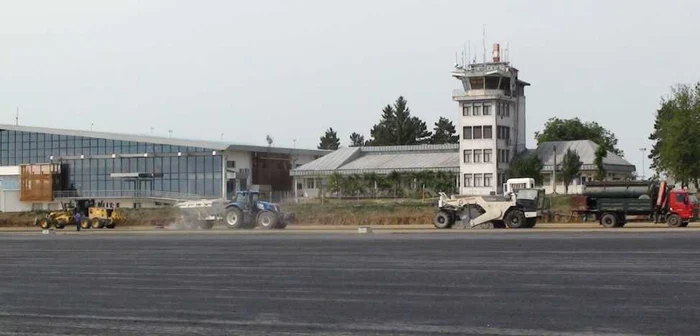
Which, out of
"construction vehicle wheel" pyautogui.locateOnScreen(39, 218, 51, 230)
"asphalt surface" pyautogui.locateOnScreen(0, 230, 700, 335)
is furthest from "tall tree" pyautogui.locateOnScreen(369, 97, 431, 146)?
"asphalt surface" pyautogui.locateOnScreen(0, 230, 700, 335)

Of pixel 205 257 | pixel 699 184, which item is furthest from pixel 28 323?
pixel 699 184

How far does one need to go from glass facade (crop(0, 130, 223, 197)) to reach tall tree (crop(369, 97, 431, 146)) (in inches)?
2492

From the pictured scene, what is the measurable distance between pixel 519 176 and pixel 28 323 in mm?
85372

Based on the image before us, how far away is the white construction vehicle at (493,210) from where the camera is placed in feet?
187

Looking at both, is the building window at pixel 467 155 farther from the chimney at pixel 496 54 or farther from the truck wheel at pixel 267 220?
the truck wheel at pixel 267 220

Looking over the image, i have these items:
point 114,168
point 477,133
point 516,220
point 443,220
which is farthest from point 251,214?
point 114,168

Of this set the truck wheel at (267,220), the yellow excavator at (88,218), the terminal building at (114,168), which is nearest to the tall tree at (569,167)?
the terminal building at (114,168)

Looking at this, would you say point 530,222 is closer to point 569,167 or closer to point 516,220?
point 516,220

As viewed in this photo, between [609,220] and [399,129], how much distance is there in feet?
357

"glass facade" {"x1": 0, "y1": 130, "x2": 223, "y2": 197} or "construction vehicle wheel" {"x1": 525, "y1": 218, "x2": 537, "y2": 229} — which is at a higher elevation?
"glass facade" {"x1": 0, "y1": 130, "x2": 223, "y2": 197}

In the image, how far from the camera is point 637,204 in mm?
57188

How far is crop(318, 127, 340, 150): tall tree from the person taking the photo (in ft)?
637

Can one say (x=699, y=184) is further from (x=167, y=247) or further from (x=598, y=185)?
(x=167, y=247)

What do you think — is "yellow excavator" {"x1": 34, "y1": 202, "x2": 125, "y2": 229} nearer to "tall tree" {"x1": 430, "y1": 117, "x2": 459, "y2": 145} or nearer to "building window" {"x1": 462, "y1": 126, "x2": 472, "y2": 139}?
"building window" {"x1": 462, "y1": 126, "x2": 472, "y2": 139}
